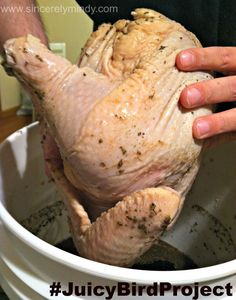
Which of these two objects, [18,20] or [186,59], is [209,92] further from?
[18,20]

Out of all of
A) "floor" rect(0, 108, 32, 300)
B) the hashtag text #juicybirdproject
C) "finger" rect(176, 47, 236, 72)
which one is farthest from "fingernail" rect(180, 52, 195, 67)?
"floor" rect(0, 108, 32, 300)

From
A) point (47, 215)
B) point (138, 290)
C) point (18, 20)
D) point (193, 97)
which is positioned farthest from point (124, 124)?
point (47, 215)

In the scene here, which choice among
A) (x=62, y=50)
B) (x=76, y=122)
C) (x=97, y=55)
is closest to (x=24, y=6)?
(x=97, y=55)

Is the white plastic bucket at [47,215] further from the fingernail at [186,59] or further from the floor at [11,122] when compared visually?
the floor at [11,122]

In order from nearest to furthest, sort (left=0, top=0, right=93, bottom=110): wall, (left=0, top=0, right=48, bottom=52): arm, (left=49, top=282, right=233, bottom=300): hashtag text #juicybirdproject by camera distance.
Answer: (left=49, top=282, right=233, bottom=300): hashtag text #juicybirdproject
(left=0, top=0, right=48, bottom=52): arm
(left=0, top=0, right=93, bottom=110): wall

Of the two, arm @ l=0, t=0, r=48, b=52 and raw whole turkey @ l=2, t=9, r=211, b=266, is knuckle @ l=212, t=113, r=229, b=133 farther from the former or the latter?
arm @ l=0, t=0, r=48, b=52

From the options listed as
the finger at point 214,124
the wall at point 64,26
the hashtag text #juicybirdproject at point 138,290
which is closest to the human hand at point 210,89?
the finger at point 214,124

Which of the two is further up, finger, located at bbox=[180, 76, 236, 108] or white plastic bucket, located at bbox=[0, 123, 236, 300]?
finger, located at bbox=[180, 76, 236, 108]
